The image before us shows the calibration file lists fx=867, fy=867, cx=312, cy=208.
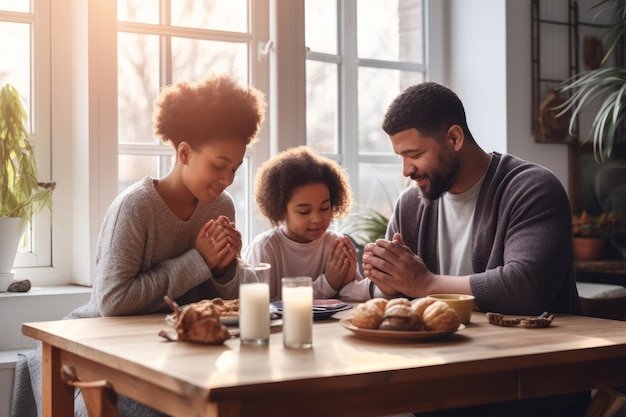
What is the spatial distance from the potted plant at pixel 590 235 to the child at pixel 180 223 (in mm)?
2068

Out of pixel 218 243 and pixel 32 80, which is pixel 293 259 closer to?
pixel 218 243

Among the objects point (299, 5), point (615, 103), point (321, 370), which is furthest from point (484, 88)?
point (321, 370)

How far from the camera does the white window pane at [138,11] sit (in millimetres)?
3113

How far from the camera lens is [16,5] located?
2.98 metres

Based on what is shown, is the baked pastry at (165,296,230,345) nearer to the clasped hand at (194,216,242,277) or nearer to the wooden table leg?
the wooden table leg

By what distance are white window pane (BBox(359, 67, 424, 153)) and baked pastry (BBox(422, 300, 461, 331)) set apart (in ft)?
7.32

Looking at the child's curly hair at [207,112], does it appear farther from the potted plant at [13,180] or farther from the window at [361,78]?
the window at [361,78]

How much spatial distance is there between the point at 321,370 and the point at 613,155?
3.21 metres

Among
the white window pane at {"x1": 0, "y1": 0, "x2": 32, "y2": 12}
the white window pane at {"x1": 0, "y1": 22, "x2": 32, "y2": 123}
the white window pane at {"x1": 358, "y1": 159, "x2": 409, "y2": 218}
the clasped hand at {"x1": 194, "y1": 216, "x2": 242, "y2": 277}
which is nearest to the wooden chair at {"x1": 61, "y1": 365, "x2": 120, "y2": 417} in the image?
the clasped hand at {"x1": 194, "y1": 216, "x2": 242, "y2": 277}

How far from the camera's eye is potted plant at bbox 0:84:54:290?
2.80 metres

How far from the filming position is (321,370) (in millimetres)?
1372

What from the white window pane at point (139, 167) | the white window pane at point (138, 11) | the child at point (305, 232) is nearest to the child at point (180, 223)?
the child at point (305, 232)

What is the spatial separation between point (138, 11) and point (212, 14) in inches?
11.6

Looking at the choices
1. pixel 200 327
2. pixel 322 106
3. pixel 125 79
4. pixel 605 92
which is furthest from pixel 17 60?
pixel 605 92
